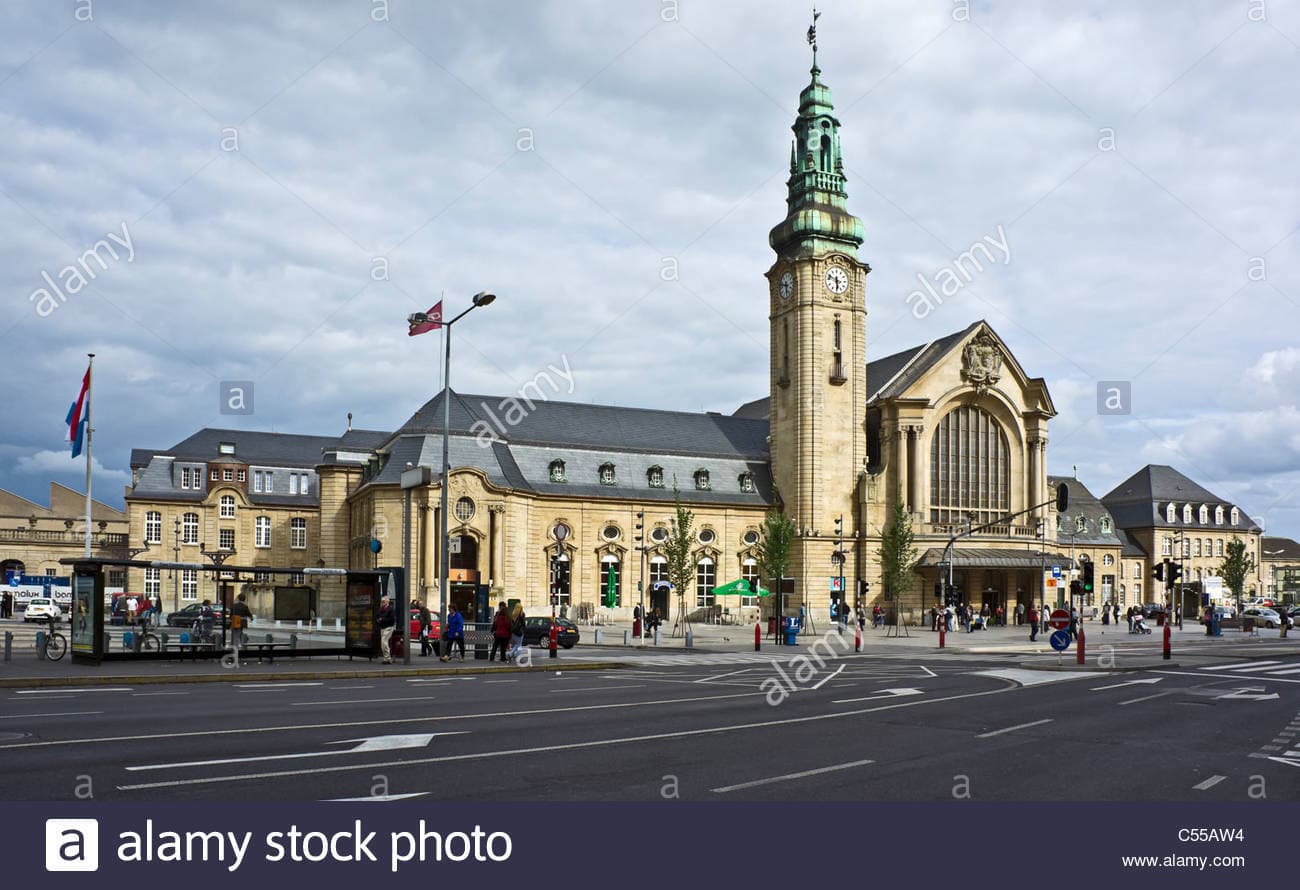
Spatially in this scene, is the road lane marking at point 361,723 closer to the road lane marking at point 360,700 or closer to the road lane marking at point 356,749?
the road lane marking at point 356,749

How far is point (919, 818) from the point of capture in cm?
980

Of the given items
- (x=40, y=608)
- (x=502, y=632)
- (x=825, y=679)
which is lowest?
(x=40, y=608)

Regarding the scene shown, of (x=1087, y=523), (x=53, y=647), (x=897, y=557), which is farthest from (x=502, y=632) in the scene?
(x=1087, y=523)

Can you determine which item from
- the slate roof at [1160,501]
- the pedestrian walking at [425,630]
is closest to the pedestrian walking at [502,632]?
the pedestrian walking at [425,630]

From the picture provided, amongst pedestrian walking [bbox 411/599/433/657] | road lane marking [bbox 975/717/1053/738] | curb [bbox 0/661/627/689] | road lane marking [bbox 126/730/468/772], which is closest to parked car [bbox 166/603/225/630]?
curb [bbox 0/661/627/689]

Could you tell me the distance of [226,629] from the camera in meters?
29.5

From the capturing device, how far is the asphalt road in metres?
11.4

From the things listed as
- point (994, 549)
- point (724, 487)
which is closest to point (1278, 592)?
point (994, 549)

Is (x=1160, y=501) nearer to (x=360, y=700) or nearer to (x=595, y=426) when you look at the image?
(x=595, y=426)

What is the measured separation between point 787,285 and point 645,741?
59.8 meters

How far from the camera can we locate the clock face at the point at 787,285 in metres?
72.0

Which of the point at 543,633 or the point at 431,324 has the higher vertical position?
the point at 431,324

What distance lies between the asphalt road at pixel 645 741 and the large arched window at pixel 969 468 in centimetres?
4789

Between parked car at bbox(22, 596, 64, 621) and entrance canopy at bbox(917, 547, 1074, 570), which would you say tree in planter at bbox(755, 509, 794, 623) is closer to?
entrance canopy at bbox(917, 547, 1074, 570)
